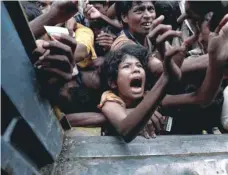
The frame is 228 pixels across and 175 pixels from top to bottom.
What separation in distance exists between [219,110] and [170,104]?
289 millimetres

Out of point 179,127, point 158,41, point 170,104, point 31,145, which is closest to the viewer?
point 31,145

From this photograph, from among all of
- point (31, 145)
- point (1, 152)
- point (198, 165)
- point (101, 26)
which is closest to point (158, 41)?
point (198, 165)

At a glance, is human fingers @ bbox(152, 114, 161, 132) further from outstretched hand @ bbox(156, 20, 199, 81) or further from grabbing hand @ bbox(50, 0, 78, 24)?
grabbing hand @ bbox(50, 0, 78, 24)

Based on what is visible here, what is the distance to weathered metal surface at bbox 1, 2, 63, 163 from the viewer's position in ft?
3.83

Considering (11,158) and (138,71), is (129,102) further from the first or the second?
(11,158)

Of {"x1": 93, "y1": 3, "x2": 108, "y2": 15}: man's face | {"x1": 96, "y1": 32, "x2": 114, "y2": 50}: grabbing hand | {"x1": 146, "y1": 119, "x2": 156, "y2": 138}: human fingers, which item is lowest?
{"x1": 93, "y1": 3, "x2": 108, "y2": 15}: man's face

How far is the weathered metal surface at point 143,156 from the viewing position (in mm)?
1463

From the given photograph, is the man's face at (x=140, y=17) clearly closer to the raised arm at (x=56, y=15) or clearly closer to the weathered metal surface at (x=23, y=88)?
the raised arm at (x=56, y=15)

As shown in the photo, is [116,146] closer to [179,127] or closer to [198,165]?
[198,165]

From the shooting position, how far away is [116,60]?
6.79 ft

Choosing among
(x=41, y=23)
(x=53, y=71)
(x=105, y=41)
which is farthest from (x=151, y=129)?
(x=105, y=41)

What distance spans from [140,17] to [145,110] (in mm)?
1177

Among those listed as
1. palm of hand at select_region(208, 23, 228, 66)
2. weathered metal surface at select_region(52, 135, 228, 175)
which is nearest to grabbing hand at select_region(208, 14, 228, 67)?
palm of hand at select_region(208, 23, 228, 66)

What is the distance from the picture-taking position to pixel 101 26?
8.93 feet
